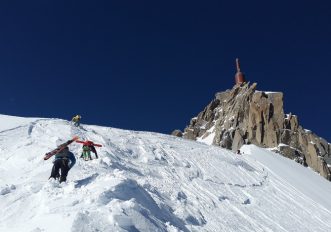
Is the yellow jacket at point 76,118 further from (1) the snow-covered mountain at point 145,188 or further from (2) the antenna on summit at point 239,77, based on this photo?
(2) the antenna on summit at point 239,77

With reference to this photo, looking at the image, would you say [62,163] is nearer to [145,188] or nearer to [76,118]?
[145,188]

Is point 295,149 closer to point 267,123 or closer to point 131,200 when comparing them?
point 267,123

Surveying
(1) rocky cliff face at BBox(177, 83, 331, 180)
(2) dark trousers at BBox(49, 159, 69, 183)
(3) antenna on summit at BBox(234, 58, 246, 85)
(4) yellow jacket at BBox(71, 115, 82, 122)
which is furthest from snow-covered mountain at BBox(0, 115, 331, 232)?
A: (3) antenna on summit at BBox(234, 58, 246, 85)

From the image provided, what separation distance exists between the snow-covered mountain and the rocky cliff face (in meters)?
46.2

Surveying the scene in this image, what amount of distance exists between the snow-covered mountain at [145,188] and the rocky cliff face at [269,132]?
4620 centimetres

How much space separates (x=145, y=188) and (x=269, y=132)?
67387 millimetres

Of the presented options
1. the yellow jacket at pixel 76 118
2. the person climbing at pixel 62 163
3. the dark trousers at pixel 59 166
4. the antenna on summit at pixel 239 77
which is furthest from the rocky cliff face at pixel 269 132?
the dark trousers at pixel 59 166

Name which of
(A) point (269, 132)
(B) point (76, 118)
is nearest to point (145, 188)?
(B) point (76, 118)

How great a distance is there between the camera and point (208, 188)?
2023 cm

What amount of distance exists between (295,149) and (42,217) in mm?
71353

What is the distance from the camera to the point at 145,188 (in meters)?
16.4

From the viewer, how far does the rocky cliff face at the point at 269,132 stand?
3034 inches

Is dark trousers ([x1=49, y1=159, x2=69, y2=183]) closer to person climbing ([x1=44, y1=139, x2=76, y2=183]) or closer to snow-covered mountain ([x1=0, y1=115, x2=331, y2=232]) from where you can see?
person climbing ([x1=44, y1=139, x2=76, y2=183])

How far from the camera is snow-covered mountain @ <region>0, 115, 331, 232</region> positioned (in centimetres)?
1110
